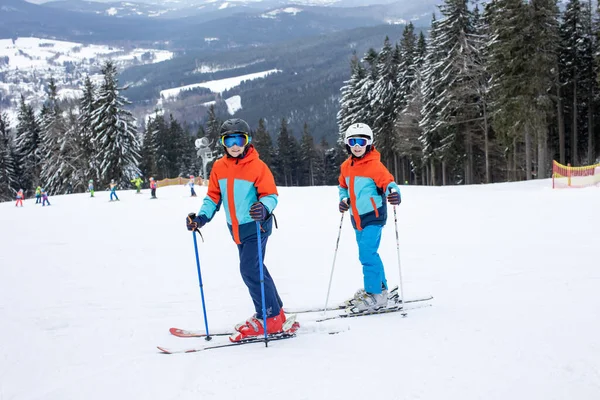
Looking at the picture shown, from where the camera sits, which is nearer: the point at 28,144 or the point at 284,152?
the point at 28,144

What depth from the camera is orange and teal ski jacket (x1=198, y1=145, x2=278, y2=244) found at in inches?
171

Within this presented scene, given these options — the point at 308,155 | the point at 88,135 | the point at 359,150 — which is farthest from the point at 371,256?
the point at 308,155

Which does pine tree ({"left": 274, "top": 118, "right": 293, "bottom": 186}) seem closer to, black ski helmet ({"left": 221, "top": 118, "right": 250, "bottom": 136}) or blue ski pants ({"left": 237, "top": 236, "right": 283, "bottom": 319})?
black ski helmet ({"left": 221, "top": 118, "right": 250, "bottom": 136})

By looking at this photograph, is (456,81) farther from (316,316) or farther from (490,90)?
(316,316)

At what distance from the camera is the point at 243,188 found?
14.3 feet

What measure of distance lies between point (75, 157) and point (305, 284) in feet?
156

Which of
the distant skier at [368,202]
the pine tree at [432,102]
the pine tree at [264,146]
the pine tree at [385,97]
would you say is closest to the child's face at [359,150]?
the distant skier at [368,202]

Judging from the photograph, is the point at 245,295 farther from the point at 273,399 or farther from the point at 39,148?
the point at 39,148

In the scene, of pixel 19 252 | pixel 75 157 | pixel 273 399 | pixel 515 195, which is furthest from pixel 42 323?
pixel 75 157

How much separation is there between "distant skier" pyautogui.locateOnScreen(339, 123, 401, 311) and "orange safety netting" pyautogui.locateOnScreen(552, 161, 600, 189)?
16798 millimetres

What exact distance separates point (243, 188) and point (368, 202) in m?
1.44

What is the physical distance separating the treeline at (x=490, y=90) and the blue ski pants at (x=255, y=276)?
2564 cm

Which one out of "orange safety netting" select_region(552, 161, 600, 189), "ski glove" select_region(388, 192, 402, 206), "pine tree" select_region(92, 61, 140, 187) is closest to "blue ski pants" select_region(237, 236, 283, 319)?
"ski glove" select_region(388, 192, 402, 206)

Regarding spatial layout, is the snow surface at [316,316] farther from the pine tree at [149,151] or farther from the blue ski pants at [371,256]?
the pine tree at [149,151]
